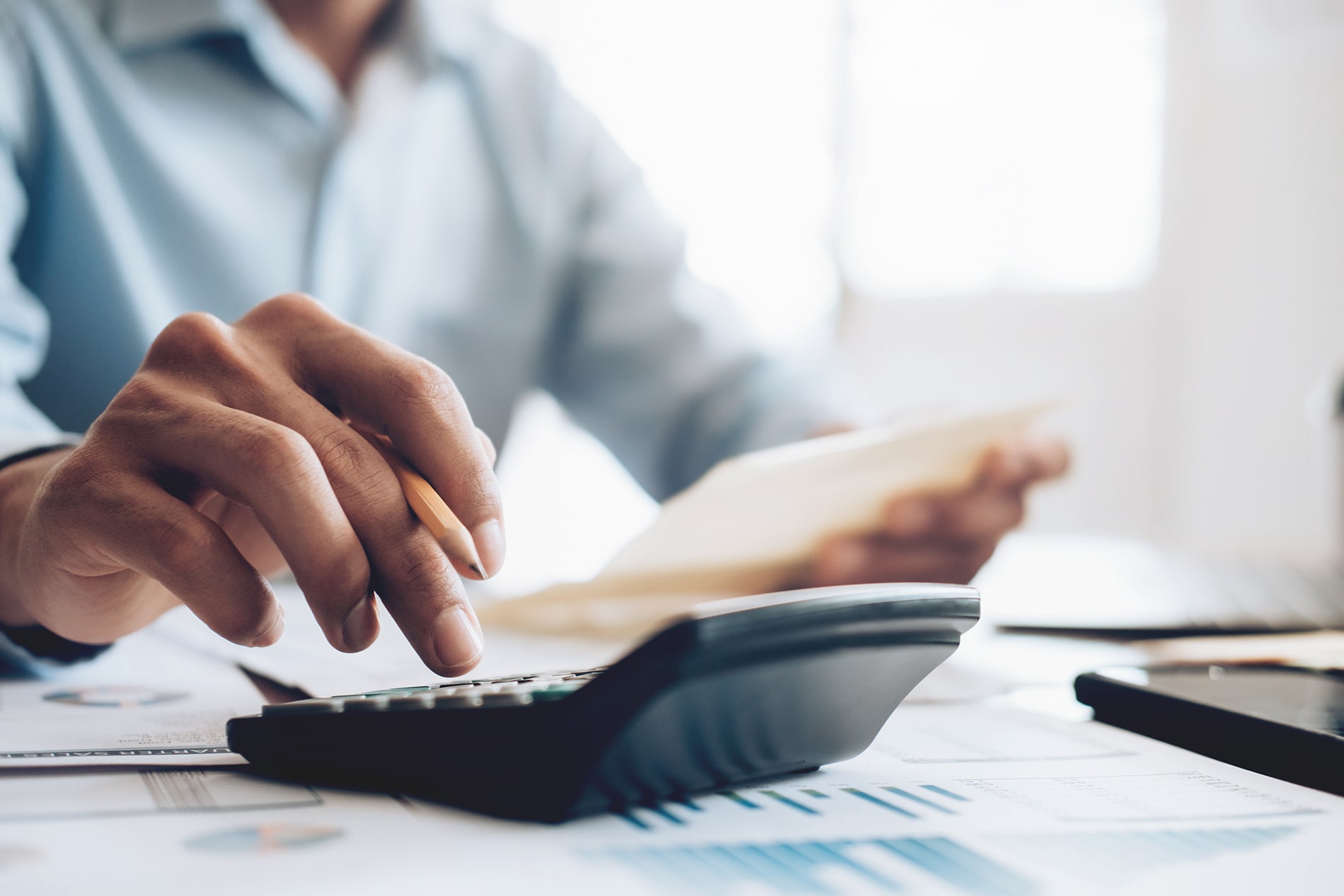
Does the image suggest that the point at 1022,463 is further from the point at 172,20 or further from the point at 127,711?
the point at 172,20

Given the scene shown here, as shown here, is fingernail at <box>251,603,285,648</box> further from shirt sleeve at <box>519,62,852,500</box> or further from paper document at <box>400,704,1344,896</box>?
shirt sleeve at <box>519,62,852,500</box>

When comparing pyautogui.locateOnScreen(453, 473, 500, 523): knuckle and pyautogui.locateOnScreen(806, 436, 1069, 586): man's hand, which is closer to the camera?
pyautogui.locateOnScreen(453, 473, 500, 523): knuckle

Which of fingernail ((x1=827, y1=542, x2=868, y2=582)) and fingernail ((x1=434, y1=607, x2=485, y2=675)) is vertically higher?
fingernail ((x1=434, y1=607, x2=485, y2=675))

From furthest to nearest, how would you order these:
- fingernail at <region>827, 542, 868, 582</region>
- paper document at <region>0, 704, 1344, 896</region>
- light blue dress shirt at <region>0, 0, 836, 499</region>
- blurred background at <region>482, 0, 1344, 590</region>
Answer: blurred background at <region>482, 0, 1344, 590</region>
light blue dress shirt at <region>0, 0, 836, 499</region>
fingernail at <region>827, 542, 868, 582</region>
paper document at <region>0, 704, 1344, 896</region>

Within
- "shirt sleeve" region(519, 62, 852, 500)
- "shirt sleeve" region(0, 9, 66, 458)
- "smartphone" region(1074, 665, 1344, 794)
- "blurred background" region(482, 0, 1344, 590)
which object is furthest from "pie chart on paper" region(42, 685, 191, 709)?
"blurred background" region(482, 0, 1344, 590)

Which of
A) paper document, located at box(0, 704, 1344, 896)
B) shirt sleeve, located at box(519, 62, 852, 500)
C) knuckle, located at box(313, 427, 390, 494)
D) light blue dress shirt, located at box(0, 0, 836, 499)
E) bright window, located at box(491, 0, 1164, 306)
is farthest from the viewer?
bright window, located at box(491, 0, 1164, 306)

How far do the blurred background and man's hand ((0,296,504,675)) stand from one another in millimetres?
1927

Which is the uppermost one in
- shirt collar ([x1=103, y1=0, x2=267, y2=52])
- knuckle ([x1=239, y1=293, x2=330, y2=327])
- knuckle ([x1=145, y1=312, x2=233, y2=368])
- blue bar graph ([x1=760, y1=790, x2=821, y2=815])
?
shirt collar ([x1=103, y1=0, x2=267, y2=52])

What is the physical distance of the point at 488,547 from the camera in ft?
0.97

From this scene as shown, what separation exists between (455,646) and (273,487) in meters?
0.07

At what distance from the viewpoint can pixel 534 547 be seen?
2783 mm

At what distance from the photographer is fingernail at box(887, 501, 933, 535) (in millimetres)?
607

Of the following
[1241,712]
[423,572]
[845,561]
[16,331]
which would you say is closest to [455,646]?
[423,572]

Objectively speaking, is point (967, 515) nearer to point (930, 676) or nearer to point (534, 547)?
point (930, 676)
